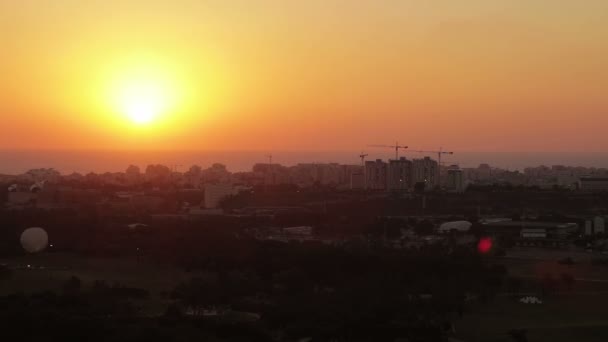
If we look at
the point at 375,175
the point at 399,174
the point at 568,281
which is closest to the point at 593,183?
the point at 399,174

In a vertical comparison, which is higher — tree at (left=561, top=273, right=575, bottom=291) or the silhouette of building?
the silhouette of building

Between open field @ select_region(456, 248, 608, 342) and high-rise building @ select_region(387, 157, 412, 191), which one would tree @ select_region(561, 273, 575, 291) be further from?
high-rise building @ select_region(387, 157, 412, 191)

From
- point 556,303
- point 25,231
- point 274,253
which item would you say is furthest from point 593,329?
point 25,231

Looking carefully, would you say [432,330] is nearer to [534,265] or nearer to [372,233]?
[534,265]

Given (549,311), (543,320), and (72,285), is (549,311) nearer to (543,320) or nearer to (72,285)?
(543,320)

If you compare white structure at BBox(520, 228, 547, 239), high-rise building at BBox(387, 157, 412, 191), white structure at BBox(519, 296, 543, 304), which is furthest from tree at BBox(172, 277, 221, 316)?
high-rise building at BBox(387, 157, 412, 191)

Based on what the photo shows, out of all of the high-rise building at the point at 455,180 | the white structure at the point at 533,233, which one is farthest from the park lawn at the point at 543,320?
the high-rise building at the point at 455,180
